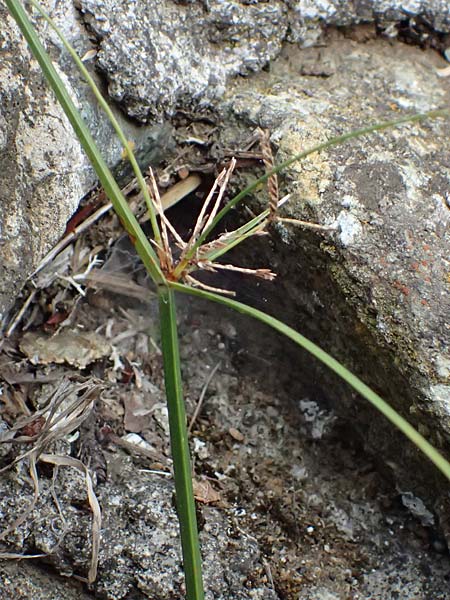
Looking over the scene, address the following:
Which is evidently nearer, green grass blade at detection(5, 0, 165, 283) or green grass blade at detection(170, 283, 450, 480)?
green grass blade at detection(170, 283, 450, 480)

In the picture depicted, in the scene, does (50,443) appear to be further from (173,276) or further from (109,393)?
(173,276)

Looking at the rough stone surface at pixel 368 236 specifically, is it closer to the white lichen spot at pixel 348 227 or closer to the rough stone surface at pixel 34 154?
the white lichen spot at pixel 348 227

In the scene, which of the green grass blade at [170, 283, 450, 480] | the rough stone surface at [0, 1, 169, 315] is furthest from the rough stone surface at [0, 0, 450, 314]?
the green grass blade at [170, 283, 450, 480]

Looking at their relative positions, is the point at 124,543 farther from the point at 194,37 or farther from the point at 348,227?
the point at 194,37

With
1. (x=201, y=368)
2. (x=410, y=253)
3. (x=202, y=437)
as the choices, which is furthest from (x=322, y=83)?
(x=202, y=437)

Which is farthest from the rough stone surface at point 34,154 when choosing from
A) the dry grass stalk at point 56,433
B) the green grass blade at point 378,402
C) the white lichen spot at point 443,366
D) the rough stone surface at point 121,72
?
the white lichen spot at point 443,366

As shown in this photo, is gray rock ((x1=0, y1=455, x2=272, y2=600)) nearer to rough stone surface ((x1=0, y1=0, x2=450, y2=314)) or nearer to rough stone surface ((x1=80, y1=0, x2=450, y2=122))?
rough stone surface ((x1=0, y1=0, x2=450, y2=314))

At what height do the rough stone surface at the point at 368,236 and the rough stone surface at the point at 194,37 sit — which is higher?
the rough stone surface at the point at 194,37
